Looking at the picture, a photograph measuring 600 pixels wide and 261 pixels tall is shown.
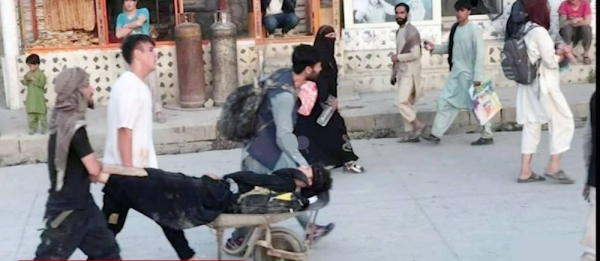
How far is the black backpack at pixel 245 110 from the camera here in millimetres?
6113

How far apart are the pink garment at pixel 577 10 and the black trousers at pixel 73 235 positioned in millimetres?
8604

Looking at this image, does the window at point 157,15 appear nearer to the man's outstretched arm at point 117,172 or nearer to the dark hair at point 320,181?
the dark hair at point 320,181

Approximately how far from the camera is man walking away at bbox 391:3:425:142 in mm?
9797

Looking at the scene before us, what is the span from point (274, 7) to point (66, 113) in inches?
299

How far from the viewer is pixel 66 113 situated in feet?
16.8

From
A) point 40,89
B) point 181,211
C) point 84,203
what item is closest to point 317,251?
point 181,211

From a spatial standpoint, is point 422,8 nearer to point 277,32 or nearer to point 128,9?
point 277,32

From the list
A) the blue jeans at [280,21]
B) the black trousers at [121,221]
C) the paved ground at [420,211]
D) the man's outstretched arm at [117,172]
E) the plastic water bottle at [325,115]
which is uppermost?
the blue jeans at [280,21]

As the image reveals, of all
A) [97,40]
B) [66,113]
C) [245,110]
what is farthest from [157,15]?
[66,113]

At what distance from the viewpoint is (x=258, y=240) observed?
19.5 ft

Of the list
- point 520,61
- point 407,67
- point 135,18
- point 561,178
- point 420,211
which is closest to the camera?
point 420,211

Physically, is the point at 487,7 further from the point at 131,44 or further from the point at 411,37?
the point at 131,44

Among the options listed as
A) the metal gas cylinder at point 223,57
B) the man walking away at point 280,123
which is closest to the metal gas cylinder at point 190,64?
the metal gas cylinder at point 223,57

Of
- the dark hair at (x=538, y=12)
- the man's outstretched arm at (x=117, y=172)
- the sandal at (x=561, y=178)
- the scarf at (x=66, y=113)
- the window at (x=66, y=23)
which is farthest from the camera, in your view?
the window at (x=66, y=23)
